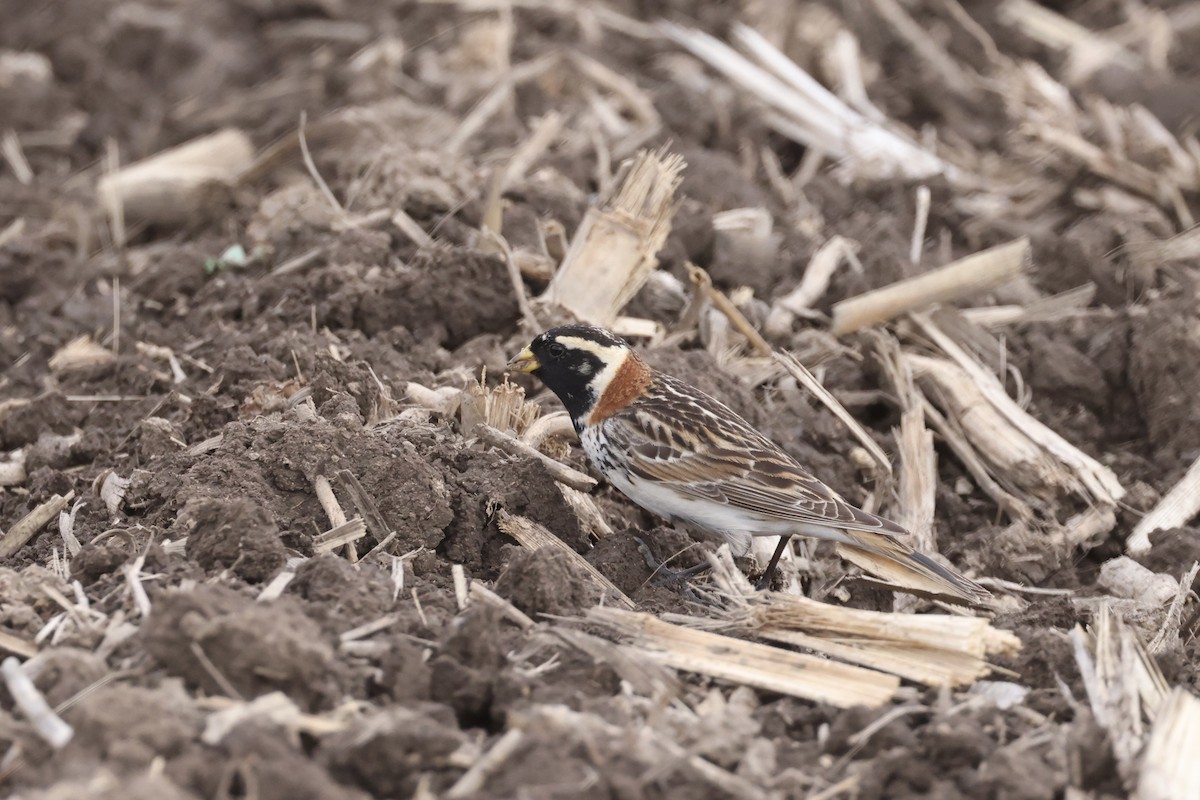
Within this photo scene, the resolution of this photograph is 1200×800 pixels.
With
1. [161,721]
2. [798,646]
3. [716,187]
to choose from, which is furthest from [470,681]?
[716,187]

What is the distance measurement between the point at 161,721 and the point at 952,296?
5265 millimetres

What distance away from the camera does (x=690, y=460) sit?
6.33m

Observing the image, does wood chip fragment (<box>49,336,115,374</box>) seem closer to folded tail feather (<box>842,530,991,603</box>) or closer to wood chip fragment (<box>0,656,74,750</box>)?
wood chip fragment (<box>0,656,74,750</box>)

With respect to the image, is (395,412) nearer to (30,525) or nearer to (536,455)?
(536,455)

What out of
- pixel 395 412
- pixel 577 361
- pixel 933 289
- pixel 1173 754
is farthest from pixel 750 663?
pixel 933 289

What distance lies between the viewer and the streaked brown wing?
20.2 feet

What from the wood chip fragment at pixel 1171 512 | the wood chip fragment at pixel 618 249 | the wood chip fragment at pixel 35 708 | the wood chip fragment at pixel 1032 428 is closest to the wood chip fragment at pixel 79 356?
the wood chip fragment at pixel 618 249

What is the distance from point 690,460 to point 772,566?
0.57 metres

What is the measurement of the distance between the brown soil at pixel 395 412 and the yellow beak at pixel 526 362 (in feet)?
1.45

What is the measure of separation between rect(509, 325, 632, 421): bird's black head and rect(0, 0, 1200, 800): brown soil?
49cm

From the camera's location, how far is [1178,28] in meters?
12.9

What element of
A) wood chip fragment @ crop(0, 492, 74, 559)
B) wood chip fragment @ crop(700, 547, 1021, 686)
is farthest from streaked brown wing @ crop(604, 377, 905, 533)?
wood chip fragment @ crop(0, 492, 74, 559)

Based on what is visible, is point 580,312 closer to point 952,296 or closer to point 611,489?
point 611,489

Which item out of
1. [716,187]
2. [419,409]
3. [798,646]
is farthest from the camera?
[716,187]
